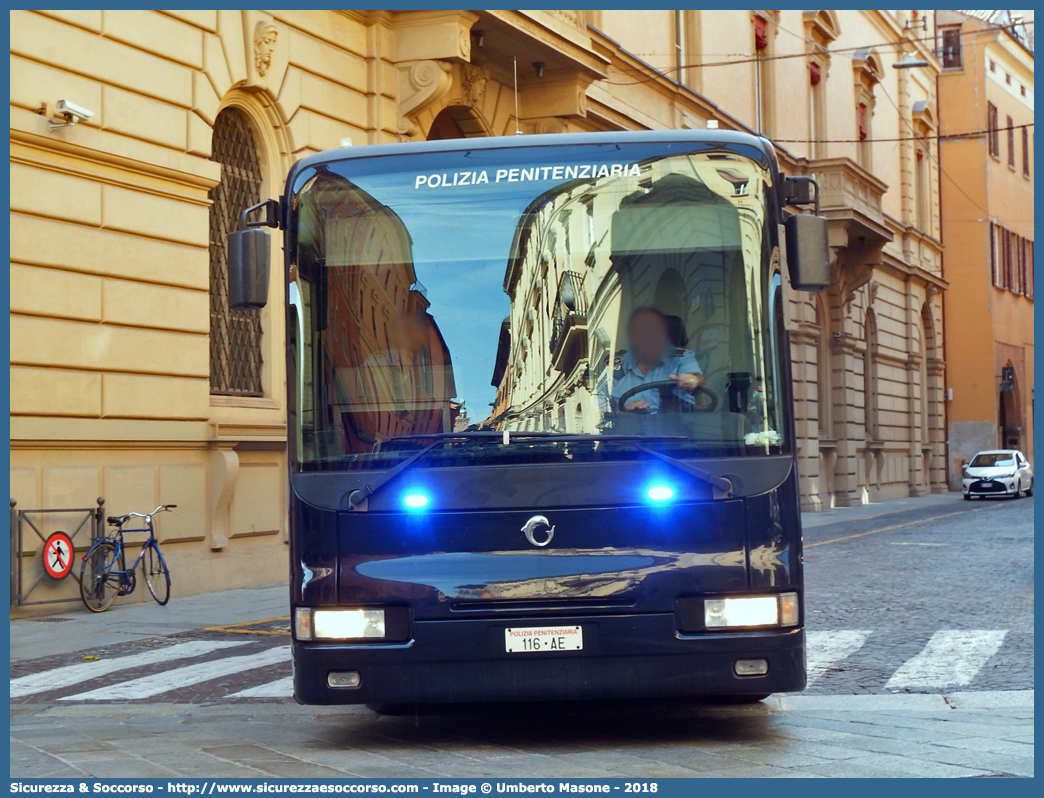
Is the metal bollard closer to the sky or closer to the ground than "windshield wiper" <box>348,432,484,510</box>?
closer to the ground

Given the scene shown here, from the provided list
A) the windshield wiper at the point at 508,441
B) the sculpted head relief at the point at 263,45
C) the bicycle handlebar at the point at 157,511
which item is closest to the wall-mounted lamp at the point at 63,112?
the sculpted head relief at the point at 263,45

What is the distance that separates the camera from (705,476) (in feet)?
20.7

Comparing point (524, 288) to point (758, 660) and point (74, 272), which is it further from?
point (74, 272)

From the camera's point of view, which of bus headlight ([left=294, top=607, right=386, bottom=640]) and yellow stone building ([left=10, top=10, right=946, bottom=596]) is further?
yellow stone building ([left=10, top=10, right=946, bottom=596])

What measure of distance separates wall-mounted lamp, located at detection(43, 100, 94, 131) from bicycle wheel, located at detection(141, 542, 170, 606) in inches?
149

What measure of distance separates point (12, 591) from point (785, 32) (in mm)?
24063

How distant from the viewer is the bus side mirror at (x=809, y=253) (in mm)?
6691

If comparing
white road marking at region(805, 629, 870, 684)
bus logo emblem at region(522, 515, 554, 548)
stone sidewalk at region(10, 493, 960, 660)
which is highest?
bus logo emblem at region(522, 515, 554, 548)

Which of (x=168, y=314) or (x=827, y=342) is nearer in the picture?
(x=168, y=314)

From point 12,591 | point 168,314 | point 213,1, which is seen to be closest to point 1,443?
point 12,591

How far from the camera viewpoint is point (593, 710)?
301 inches

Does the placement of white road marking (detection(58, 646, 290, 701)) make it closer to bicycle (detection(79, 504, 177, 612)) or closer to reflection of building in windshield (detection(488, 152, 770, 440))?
bicycle (detection(79, 504, 177, 612))

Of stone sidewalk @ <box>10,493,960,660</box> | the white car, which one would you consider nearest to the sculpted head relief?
stone sidewalk @ <box>10,493,960,660</box>

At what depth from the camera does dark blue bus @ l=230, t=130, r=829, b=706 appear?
6.29 meters
